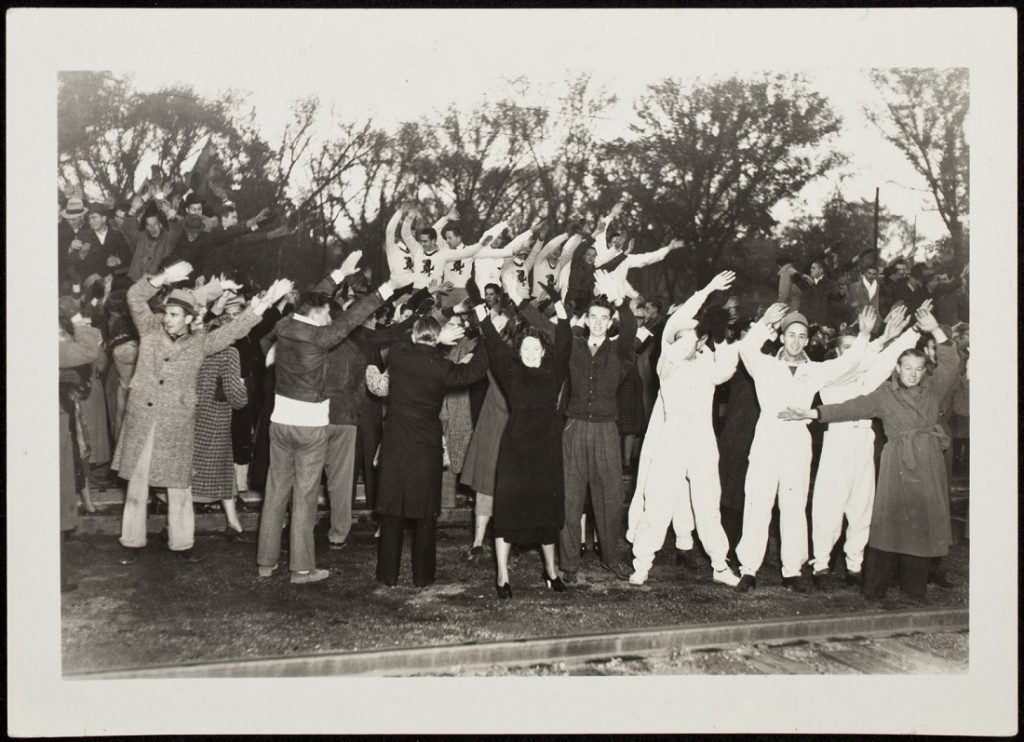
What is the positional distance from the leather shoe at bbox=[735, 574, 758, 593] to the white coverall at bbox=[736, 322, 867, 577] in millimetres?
47

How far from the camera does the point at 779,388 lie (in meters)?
8.08

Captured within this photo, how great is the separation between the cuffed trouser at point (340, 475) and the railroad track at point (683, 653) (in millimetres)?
2038

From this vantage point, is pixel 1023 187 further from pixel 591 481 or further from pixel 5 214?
pixel 5 214

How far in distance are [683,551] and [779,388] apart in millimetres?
1690

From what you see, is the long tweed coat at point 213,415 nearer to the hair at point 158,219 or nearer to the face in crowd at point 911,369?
the hair at point 158,219

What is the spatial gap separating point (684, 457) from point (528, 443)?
56.2 inches

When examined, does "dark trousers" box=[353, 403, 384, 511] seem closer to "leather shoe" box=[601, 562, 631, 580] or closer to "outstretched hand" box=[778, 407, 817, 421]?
"leather shoe" box=[601, 562, 631, 580]

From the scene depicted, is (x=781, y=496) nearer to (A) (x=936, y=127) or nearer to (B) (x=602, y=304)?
(B) (x=602, y=304)

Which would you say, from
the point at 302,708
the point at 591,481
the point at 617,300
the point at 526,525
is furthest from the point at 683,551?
the point at 302,708

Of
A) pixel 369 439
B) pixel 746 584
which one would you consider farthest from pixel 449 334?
pixel 746 584

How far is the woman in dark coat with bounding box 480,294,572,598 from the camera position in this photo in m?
7.53

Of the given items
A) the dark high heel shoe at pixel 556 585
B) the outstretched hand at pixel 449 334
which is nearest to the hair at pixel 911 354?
the dark high heel shoe at pixel 556 585

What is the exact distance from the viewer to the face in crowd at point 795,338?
8.09 metres

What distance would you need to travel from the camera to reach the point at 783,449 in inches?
319
